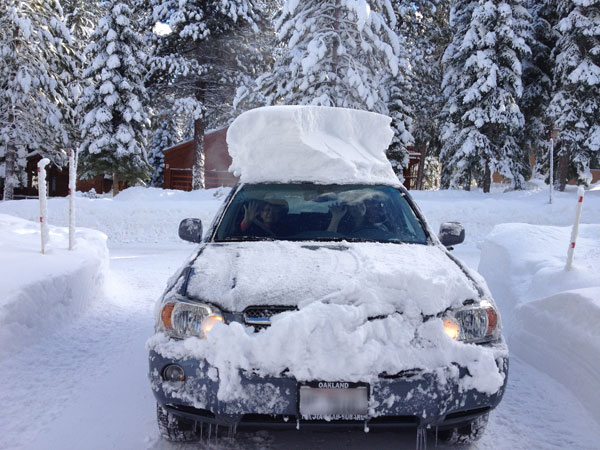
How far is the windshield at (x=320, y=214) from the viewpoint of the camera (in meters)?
3.87

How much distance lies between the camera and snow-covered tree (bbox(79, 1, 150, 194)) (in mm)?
23453

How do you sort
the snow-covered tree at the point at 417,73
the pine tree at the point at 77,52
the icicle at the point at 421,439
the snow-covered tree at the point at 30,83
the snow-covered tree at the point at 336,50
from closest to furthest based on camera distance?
the icicle at the point at 421,439 < the snow-covered tree at the point at 336,50 < the snow-covered tree at the point at 30,83 < the pine tree at the point at 77,52 < the snow-covered tree at the point at 417,73

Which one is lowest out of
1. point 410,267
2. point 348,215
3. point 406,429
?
point 406,429

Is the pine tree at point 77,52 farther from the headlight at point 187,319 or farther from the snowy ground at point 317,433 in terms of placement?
the headlight at point 187,319

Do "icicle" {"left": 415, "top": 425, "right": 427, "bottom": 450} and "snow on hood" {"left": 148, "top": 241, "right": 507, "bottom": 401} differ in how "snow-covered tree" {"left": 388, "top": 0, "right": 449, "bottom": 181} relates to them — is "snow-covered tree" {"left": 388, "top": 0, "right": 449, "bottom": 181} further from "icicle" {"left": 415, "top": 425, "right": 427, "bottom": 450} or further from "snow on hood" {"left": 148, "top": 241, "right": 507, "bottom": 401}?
"icicle" {"left": 415, "top": 425, "right": 427, "bottom": 450}

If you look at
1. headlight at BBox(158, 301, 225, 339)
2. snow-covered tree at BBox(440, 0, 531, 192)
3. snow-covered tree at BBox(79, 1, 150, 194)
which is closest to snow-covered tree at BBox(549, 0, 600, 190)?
snow-covered tree at BBox(440, 0, 531, 192)

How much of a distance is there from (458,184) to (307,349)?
855 inches

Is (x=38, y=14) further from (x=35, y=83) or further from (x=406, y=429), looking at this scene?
(x=406, y=429)

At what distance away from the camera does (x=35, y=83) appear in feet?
77.1

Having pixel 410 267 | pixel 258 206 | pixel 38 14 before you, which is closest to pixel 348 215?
pixel 258 206

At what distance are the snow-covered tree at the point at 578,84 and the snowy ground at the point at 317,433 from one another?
49.6 feet

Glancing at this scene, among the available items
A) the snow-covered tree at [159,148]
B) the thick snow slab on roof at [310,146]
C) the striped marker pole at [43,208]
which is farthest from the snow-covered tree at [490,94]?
the snow-covered tree at [159,148]

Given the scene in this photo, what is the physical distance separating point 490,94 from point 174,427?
2182cm

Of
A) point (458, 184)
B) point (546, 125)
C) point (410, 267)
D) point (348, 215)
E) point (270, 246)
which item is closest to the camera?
point (410, 267)
